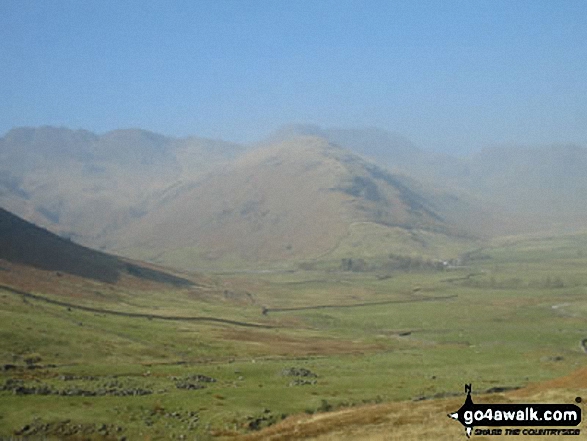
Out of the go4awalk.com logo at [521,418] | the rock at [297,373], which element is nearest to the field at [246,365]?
the rock at [297,373]

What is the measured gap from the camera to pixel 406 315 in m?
183

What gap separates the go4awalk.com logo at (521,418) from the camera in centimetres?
4350

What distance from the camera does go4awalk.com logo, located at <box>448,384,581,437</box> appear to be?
43.5m

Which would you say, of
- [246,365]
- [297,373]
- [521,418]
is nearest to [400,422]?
[521,418]

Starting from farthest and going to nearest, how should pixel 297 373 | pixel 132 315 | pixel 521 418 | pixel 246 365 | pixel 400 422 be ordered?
pixel 132 315, pixel 246 365, pixel 297 373, pixel 400 422, pixel 521 418

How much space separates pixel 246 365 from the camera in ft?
309

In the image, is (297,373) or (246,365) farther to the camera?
(246,365)

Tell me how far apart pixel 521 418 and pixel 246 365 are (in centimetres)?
5413

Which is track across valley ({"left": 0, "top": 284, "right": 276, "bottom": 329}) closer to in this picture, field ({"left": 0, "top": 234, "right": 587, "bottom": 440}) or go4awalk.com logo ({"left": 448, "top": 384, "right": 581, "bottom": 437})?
field ({"left": 0, "top": 234, "right": 587, "bottom": 440})

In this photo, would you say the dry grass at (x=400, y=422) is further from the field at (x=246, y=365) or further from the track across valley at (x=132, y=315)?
the track across valley at (x=132, y=315)

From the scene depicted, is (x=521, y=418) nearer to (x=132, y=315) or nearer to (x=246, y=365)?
(x=246, y=365)

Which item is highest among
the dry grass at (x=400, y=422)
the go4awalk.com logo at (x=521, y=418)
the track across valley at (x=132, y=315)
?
the track across valley at (x=132, y=315)

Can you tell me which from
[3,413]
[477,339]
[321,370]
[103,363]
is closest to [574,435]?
[3,413]

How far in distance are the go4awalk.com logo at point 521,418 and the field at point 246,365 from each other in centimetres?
170
